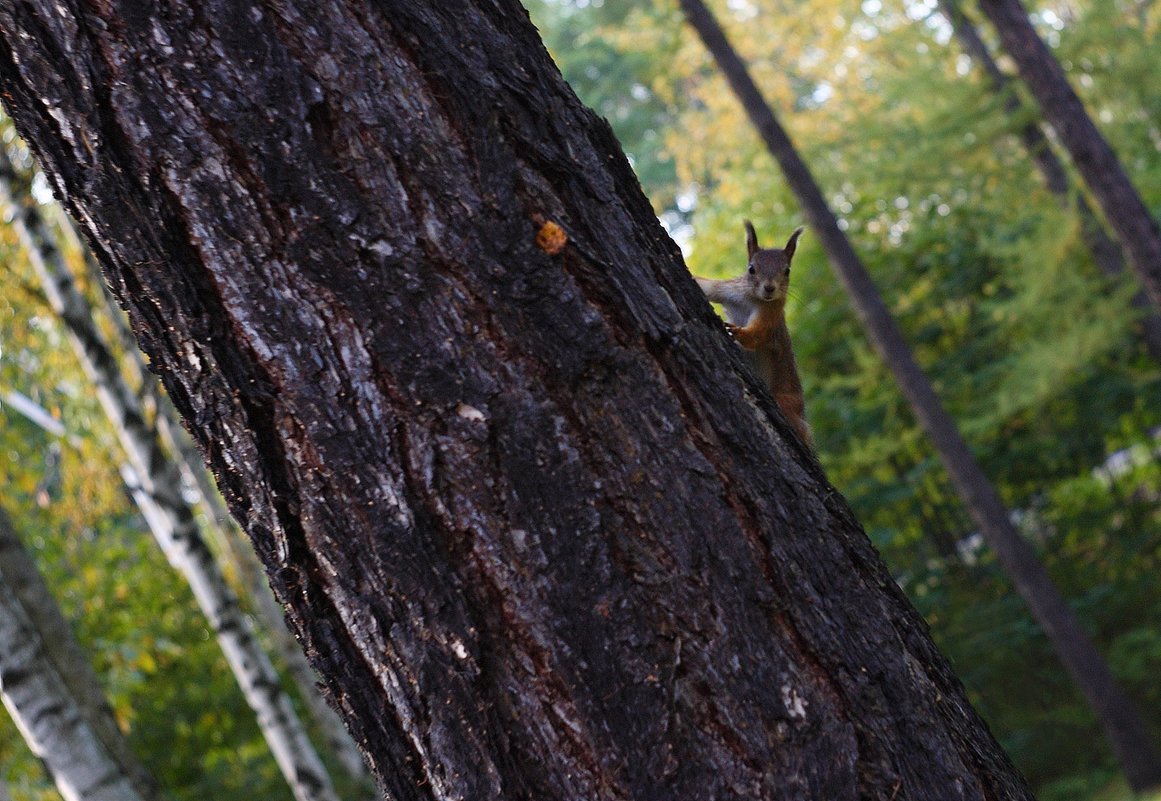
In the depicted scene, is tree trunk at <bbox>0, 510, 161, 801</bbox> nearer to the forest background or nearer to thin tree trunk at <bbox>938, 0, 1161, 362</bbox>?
the forest background

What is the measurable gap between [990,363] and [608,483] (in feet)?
45.2

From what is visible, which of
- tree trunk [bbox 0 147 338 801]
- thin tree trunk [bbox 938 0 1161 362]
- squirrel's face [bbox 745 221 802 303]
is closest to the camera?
squirrel's face [bbox 745 221 802 303]

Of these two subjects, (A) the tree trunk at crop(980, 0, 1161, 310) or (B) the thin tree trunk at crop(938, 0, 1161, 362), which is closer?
(A) the tree trunk at crop(980, 0, 1161, 310)

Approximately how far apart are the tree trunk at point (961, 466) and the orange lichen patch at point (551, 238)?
10.7 meters

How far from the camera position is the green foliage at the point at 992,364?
12.7m

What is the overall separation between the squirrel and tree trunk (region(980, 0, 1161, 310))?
7065 millimetres

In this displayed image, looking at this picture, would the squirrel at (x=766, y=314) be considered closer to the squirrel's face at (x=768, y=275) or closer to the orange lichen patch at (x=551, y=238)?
the squirrel's face at (x=768, y=275)

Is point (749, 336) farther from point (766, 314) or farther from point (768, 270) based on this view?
point (768, 270)

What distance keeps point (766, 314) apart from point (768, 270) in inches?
10.1

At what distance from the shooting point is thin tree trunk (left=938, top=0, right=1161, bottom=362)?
12984mm

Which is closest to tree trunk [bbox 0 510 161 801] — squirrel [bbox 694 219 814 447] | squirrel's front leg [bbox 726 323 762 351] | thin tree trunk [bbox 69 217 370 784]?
thin tree trunk [bbox 69 217 370 784]

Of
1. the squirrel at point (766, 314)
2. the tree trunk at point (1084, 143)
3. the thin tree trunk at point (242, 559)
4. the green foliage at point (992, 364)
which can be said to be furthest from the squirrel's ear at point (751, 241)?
the green foliage at point (992, 364)

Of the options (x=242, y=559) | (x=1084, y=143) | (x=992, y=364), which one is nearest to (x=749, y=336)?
(x=242, y=559)

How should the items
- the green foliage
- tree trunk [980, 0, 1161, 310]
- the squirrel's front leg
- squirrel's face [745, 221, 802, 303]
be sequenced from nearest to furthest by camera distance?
1. the squirrel's front leg
2. squirrel's face [745, 221, 802, 303]
3. tree trunk [980, 0, 1161, 310]
4. the green foliage
